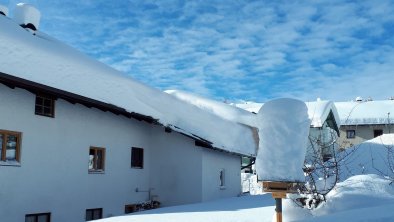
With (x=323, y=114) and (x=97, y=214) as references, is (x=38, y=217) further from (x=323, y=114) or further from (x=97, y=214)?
(x=323, y=114)

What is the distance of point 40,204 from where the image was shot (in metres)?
12.5

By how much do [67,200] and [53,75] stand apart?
4038 millimetres

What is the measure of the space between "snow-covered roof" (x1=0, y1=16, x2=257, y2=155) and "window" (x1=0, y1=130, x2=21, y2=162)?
5.47 ft

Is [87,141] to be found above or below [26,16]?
below

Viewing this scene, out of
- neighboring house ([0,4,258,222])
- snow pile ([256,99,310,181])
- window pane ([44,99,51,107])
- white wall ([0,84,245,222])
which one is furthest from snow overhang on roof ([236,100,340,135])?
snow pile ([256,99,310,181])

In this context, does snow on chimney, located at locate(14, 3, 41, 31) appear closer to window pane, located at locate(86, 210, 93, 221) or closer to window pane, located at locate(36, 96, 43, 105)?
window pane, located at locate(36, 96, 43, 105)

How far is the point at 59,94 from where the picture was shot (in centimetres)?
1255

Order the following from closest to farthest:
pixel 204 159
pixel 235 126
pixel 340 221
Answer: pixel 340 221
pixel 204 159
pixel 235 126

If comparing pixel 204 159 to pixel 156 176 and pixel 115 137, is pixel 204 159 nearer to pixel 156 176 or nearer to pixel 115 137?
pixel 156 176

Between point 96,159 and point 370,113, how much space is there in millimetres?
33827

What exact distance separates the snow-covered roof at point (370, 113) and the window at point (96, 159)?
92.9 feet

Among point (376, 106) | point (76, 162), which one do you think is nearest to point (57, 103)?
point (76, 162)

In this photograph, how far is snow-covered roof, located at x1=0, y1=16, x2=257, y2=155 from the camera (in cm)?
1248

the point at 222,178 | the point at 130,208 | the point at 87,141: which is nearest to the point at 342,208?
the point at 87,141
